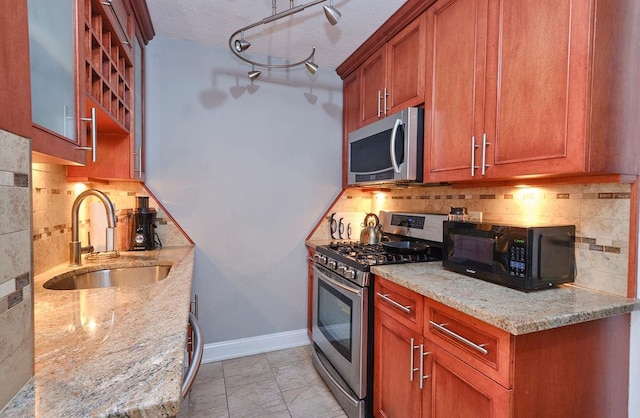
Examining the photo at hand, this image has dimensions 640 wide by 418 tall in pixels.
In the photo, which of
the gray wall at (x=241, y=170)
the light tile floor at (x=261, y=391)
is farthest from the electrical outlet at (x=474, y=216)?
the light tile floor at (x=261, y=391)

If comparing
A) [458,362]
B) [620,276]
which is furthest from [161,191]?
[620,276]

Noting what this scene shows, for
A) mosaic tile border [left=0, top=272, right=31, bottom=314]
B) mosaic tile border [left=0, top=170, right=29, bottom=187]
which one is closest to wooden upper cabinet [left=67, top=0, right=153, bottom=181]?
→ mosaic tile border [left=0, top=170, right=29, bottom=187]

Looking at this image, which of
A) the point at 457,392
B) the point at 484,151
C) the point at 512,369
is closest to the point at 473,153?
the point at 484,151

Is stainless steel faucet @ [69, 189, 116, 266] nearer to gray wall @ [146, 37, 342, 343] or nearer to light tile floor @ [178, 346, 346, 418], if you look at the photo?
gray wall @ [146, 37, 342, 343]

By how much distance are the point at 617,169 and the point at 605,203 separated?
7.8 inches

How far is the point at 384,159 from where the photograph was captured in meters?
2.07

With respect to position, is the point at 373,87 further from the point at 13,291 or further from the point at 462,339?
the point at 13,291

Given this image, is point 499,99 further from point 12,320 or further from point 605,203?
point 12,320

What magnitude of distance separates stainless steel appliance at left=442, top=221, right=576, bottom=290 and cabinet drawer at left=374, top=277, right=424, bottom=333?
0.31 metres

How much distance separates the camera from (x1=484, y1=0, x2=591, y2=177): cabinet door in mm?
1125

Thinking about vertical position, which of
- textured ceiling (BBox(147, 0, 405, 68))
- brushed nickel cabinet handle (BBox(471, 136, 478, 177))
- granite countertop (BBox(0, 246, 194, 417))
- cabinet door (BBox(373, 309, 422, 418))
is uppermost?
textured ceiling (BBox(147, 0, 405, 68))

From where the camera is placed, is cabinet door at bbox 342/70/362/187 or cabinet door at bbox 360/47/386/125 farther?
cabinet door at bbox 342/70/362/187

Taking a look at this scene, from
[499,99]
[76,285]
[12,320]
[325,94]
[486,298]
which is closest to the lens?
[12,320]

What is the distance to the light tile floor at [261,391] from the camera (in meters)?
1.97
